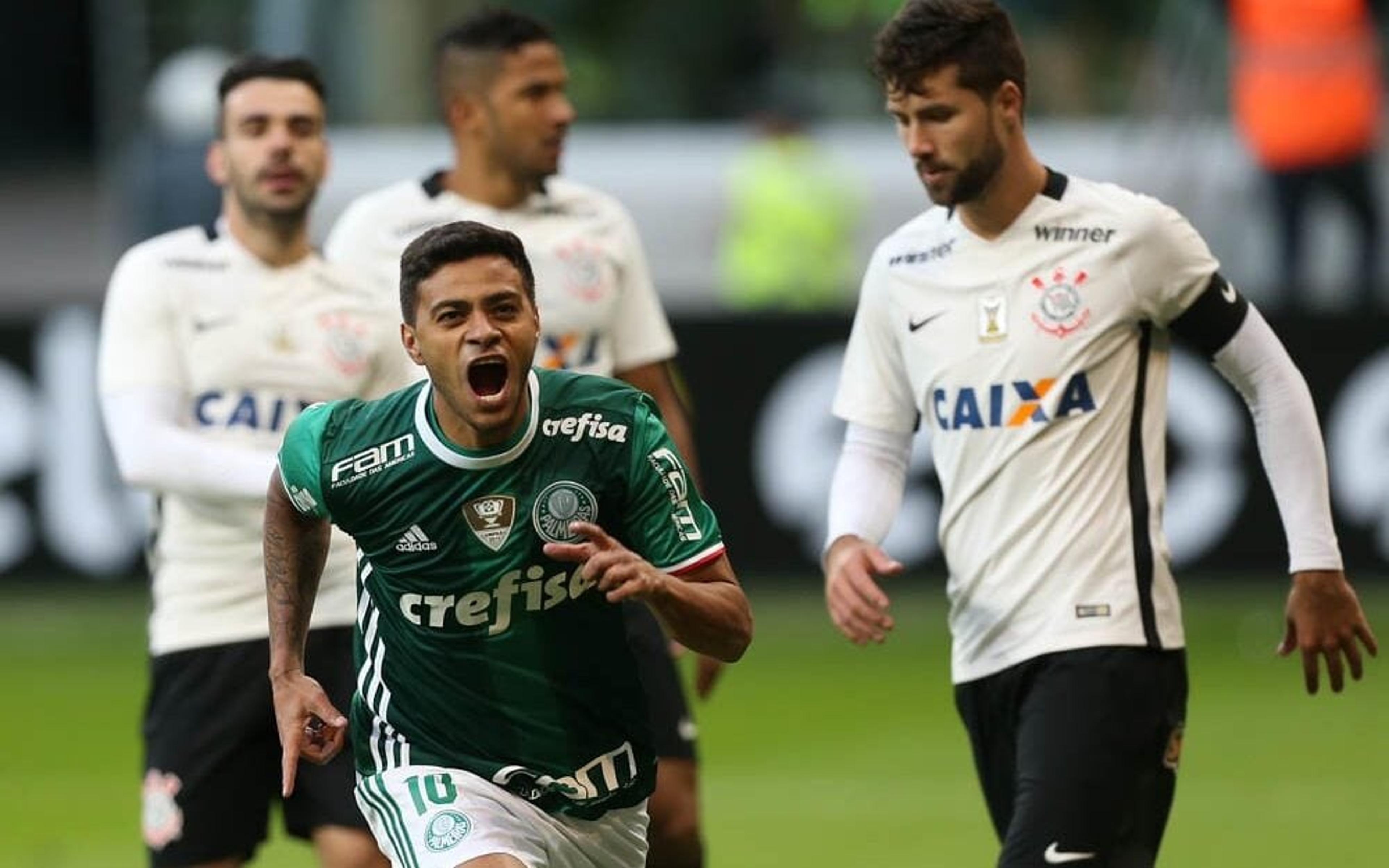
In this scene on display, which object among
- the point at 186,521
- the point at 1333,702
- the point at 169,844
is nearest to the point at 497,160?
the point at 186,521

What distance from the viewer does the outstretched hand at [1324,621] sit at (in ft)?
21.9

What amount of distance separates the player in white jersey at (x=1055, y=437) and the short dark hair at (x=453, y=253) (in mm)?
1122

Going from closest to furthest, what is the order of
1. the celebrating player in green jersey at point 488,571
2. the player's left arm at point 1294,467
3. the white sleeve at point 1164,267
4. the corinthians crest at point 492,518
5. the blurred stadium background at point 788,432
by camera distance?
1. the celebrating player in green jersey at point 488,571
2. the corinthians crest at point 492,518
3. the player's left arm at point 1294,467
4. the white sleeve at point 1164,267
5. the blurred stadium background at point 788,432

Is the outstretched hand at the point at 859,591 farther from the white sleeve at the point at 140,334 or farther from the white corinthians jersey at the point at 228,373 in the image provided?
the white sleeve at the point at 140,334

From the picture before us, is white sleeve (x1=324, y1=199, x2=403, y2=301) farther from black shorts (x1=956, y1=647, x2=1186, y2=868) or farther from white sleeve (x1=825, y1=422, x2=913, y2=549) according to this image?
black shorts (x1=956, y1=647, x2=1186, y2=868)

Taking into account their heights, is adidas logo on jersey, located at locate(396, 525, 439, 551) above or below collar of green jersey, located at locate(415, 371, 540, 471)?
below

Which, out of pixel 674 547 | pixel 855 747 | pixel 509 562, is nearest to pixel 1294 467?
pixel 674 547

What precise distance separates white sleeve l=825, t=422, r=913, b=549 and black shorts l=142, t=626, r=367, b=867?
4.84 feet

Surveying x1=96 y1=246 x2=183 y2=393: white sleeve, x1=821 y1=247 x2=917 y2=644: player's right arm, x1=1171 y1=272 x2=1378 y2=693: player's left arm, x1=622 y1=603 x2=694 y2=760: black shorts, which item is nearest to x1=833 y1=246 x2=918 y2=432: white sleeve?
x1=821 y1=247 x2=917 y2=644: player's right arm

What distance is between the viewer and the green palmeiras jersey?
6164 mm

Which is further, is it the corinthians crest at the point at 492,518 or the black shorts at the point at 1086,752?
the black shorts at the point at 1086,752

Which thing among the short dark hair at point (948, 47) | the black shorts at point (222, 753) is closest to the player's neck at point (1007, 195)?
the short dark hair at point (948, 47)

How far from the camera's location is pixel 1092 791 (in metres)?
6.47

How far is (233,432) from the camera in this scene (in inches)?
310
